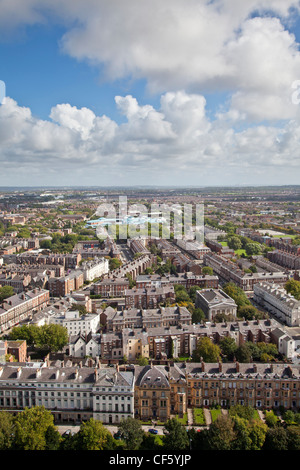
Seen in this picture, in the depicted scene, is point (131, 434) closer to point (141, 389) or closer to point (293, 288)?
point (141, 389)

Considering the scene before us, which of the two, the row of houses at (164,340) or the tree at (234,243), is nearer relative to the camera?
the row of houses at (164,340)

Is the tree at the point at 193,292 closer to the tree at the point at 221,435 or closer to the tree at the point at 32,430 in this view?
the tree at the point at 221,435

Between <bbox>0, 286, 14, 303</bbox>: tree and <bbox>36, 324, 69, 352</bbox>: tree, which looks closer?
<bbox>36, 324, 69, 352</bbox>: tree

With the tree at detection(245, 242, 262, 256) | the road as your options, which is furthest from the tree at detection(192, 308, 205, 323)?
the tree at detection(245, 242, 262, 256)

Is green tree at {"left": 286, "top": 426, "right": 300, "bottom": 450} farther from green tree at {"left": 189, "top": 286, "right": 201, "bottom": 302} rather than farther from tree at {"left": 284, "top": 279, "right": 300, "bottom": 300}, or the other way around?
tree at {"left": 284, "top": 279, "right": 300, "bottom": 300}

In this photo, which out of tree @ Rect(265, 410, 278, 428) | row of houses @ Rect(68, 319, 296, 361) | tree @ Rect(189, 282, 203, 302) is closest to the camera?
tree @ Rect(265, 410, 278, 428)

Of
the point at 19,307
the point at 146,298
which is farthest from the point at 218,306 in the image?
the point at 19,307

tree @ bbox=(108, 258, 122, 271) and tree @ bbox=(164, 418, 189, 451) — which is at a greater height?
tree @ bbox=(108, 258, 122, 271)

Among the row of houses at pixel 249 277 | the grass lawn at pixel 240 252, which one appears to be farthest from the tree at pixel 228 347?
the grass lawn at pixel 240 252
